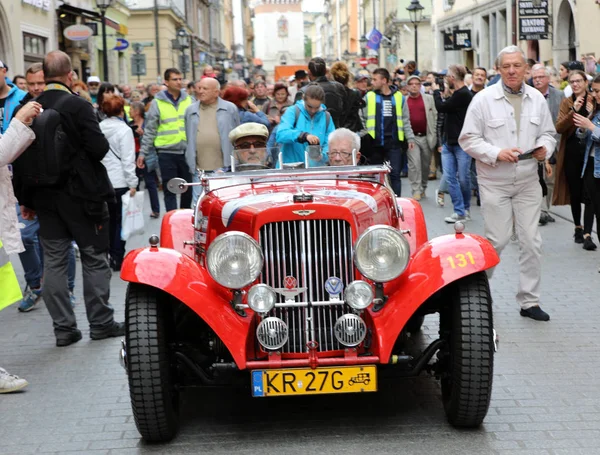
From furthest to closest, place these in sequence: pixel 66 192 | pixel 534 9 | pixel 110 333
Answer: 1. pixel 534 9
2. pixel 110 333
3. pixel 66 192

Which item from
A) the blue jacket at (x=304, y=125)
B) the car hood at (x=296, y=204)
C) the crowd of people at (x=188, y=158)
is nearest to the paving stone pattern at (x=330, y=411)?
the crowd of people at (x=188, y=158)

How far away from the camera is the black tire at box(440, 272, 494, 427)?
16.0 feet

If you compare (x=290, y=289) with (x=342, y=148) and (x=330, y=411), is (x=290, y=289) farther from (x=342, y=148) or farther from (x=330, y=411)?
(x=342, y=148)

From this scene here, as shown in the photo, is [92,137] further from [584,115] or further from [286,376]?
[584,115]

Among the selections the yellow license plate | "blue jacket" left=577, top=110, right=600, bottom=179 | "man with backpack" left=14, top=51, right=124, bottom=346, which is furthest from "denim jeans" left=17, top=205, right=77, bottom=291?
"blue jacket" left=577, top=110, right=600, bottom=179

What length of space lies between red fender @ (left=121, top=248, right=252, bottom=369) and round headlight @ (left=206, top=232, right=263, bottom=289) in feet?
0.52

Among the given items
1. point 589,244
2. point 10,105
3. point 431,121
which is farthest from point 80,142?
point 431,121

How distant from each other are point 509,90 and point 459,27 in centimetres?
3605

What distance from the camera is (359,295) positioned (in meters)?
4.93

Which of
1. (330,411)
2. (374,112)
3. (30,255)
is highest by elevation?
(374,112)

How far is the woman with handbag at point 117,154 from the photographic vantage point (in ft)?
32.2

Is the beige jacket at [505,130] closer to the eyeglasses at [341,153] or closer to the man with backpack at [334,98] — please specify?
the eyeglasses at [341,153]

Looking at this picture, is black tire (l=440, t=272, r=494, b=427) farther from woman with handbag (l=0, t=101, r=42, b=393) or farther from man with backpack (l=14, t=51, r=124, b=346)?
man with backpack (l=14, t=51, r=124, b=346)

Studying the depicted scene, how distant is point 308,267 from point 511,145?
299 centimetres
